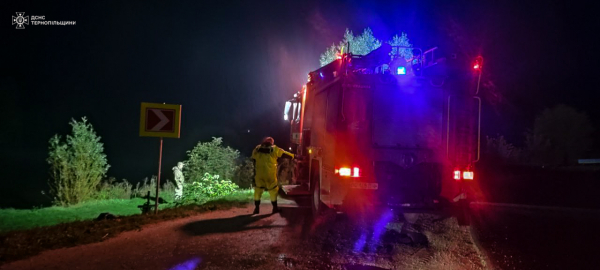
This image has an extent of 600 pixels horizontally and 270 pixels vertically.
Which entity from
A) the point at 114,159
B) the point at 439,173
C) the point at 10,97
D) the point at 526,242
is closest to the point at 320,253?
the point at 439,173

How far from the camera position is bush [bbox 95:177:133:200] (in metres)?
16.6

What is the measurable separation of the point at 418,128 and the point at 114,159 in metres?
36.2

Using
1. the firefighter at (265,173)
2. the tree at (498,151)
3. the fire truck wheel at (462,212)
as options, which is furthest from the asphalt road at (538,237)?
the tree at (498,151)

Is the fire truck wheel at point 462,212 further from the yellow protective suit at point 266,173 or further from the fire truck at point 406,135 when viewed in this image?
the yellow protective suit at point 266,173

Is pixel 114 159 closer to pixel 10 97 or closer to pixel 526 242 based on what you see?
pixel 10 97

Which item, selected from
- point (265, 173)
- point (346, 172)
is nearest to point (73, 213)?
point (265, 173)

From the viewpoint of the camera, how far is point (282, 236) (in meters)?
7.25

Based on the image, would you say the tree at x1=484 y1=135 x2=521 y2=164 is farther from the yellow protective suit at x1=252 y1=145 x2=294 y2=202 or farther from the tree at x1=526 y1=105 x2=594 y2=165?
the yellow protective suit at x1=252 y1=145 x2=294 y2=202

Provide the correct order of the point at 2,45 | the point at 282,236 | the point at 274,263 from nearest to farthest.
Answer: the point at 274,263
the point at 282,236
the point at 2,45

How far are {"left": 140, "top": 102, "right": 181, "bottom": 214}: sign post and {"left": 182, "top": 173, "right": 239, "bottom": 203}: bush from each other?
396cm

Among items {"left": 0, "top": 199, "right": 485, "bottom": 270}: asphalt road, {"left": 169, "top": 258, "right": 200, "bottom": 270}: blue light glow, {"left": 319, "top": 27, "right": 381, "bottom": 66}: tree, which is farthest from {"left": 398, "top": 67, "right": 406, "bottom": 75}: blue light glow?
{"left": 319, "top": 27, "right": 381, "bottom": 66}: tree

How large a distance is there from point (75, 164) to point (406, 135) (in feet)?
41.1

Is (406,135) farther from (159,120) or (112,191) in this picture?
(112,191)

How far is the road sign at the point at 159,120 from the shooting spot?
28.9 feet
